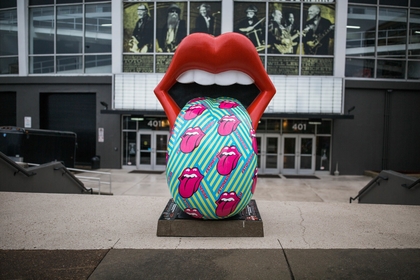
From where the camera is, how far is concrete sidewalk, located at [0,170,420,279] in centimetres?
291

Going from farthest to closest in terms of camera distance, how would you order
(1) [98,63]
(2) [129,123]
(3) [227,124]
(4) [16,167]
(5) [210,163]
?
(2) [129,123] < (1) [98,63] < (4) [16,167] < (3) [227,124] < (5) [210,163]

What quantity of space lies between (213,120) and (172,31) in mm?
12255

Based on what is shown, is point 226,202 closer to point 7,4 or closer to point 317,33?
point 317,33

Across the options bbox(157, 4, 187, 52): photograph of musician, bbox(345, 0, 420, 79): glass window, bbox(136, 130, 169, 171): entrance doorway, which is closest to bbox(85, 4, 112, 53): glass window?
bbox(157, 4, 187, 52): photograph of musician

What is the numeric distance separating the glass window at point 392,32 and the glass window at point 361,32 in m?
0.36

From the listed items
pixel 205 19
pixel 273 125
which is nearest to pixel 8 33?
pixel 205 19

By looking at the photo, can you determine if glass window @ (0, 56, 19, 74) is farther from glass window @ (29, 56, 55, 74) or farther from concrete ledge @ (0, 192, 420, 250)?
concrete ledge @ (0, 192, 420, 250)

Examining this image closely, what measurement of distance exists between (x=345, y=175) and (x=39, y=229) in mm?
13998

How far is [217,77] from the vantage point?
411 cm

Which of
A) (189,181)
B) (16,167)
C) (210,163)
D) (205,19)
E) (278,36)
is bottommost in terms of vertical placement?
(16,167)

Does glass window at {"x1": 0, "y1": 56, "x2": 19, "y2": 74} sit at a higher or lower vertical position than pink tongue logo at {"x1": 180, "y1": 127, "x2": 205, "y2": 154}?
higher

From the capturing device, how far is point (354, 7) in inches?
574

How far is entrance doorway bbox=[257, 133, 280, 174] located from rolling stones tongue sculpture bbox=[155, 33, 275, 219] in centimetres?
1098

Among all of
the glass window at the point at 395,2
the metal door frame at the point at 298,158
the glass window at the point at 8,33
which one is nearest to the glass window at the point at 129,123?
the glass window at the point at 8,33
